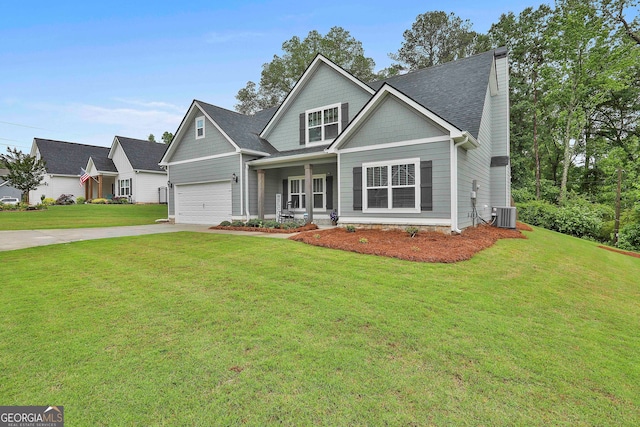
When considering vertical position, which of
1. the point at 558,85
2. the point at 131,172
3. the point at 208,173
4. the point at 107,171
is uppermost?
the point at 558,85

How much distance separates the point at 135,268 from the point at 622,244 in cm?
2026

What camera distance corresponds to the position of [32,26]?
15906 mm

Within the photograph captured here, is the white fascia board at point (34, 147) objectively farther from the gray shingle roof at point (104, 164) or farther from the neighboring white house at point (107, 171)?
the gray shingle roof at point (104, 164)

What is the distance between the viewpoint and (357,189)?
35.7 ft

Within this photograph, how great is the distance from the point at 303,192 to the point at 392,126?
632 cm

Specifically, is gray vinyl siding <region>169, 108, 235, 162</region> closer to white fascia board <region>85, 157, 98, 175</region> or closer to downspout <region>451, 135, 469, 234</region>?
downspout <region>451, 135, 469, 234</region>

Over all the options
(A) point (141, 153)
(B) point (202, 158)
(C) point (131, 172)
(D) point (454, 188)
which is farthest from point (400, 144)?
(A) point (141, 153)

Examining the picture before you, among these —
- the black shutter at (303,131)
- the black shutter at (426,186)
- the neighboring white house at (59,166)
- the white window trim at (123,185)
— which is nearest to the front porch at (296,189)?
the black shutter at (303,131)

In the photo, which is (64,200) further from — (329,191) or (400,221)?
(400,221)

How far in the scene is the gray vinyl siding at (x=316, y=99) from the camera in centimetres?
1318

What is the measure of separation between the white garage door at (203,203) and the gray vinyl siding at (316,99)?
370cm

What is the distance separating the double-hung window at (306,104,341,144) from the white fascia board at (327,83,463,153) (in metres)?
2.69

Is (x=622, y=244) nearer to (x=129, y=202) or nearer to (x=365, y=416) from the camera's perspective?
(x=365, y=416)

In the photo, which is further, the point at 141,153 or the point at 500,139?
the point at 141,153
